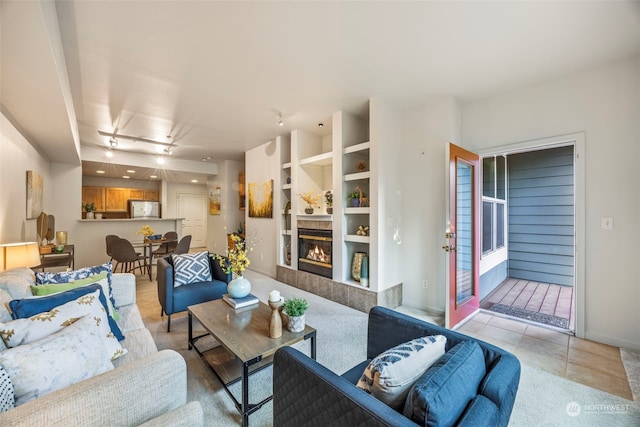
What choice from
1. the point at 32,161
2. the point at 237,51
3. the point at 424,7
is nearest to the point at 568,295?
the point at 424,7

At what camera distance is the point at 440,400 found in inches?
32.1

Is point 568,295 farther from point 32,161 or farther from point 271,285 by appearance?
point 32,161

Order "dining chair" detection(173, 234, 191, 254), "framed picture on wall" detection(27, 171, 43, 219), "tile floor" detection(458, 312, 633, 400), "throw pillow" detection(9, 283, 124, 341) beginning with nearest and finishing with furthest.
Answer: "throw pillow" detection(9, 283, 124, 341) < "tile floor" detection(458, 312, 633, 400) < "framed picture on wall" detection(27, 171, 43, 219) < "dining chair" detection(173, 234, 191, 254)

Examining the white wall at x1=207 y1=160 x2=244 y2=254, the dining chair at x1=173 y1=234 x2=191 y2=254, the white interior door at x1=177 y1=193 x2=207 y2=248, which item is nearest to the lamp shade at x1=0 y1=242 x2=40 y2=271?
the dining chair at x1=173 y1=234 x2=191 y2=254

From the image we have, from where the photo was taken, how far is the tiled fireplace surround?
10.7 feet

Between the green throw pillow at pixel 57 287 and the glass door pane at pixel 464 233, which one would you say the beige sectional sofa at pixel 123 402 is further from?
the glass door pane at pixel 464 233

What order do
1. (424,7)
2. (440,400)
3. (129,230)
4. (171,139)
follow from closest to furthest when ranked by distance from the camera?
(440,400), (424,7), (171,139), (129,230)

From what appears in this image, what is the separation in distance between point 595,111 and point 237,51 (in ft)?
11.3

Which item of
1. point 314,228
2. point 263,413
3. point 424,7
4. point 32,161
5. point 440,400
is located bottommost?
point 263,413

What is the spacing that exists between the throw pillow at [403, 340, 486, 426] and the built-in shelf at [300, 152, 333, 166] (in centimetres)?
320

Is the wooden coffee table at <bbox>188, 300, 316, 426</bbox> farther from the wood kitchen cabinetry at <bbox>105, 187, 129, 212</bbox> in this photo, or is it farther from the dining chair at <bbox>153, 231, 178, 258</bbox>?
the wood kitchen cabinetry at <bbox>105, 187, 129, 212</bbox>

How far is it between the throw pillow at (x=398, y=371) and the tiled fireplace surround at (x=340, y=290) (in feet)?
7.23

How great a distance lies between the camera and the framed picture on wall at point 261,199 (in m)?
5.06

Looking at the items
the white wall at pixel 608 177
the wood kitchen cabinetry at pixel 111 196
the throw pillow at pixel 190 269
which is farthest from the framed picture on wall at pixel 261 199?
the wood kitchen cabinetry at pixel 111 196
